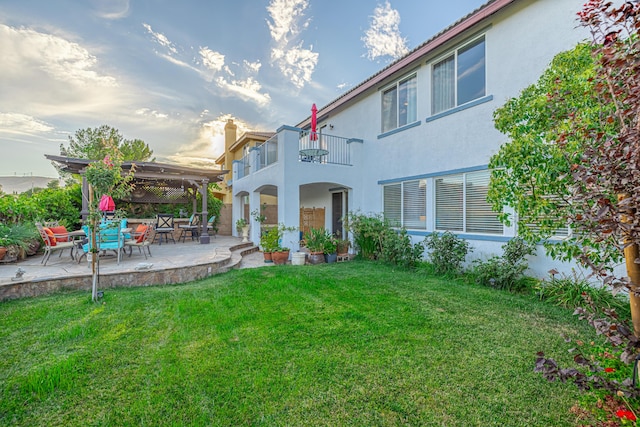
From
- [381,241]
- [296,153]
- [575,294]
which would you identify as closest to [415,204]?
[381,241]

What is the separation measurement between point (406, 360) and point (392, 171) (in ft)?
24.8

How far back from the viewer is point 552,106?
11.7ft

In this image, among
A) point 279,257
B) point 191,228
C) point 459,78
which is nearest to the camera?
point 459,78

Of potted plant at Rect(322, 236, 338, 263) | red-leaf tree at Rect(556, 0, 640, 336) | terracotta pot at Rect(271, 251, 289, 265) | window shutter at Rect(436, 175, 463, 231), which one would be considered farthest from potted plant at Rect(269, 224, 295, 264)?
red-leaf tree at Rect(556, 0, 640, 336)

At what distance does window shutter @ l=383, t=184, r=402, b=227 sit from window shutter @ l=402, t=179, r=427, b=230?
0.23m

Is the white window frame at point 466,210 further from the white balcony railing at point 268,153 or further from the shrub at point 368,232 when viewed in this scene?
the white balcony railing at point 268,153

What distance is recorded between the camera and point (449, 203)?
8.10 metres

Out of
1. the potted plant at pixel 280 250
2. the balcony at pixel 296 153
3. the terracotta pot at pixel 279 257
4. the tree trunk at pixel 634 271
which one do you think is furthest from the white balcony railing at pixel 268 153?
the tree trunk at pixel 634 271

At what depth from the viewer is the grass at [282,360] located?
239cm

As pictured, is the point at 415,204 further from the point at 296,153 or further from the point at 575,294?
the point at 575,294

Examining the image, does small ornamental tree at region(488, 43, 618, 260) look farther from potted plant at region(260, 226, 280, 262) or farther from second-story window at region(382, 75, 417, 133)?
potted plant at region(260, 226, 280, 262)

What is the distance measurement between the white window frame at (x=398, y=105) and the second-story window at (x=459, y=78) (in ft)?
2.33

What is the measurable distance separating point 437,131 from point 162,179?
12.6m

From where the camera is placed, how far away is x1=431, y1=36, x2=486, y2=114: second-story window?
24.4 feet
